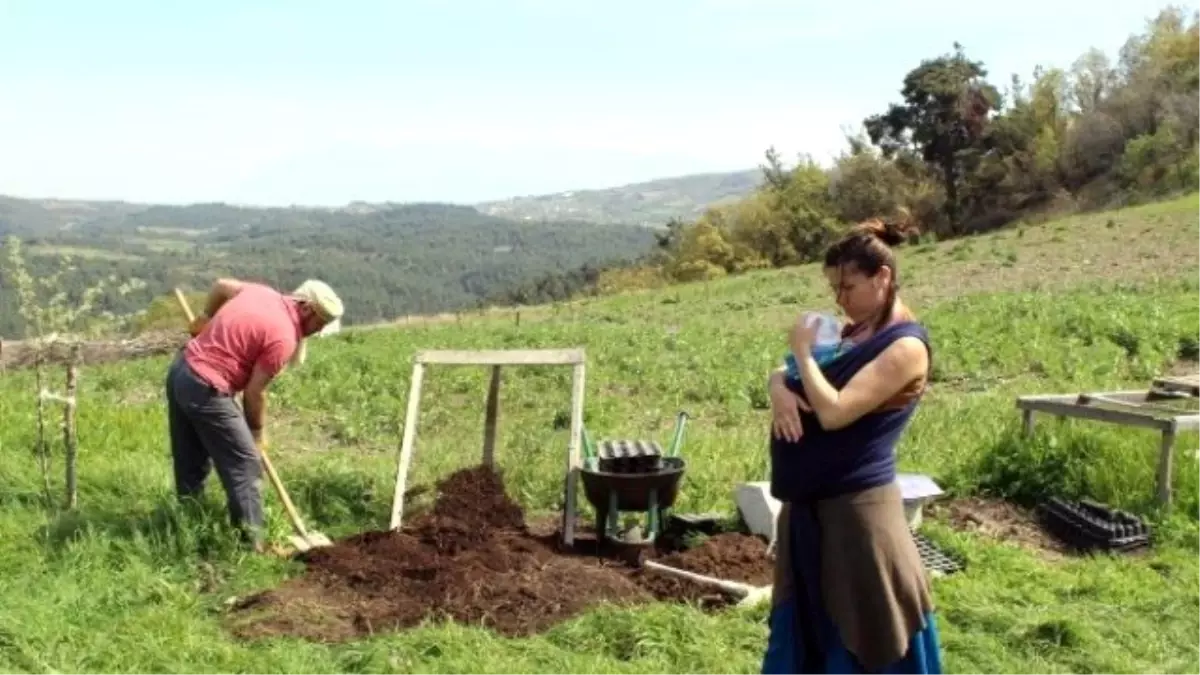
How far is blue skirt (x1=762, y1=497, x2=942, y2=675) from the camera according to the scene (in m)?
3.49

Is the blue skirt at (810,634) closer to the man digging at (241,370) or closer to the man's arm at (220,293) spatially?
the man digging at (241,370)

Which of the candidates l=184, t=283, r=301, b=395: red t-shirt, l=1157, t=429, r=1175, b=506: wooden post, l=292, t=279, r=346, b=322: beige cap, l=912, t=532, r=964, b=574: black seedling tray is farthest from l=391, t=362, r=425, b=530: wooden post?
l=1157, t=429, r=1175, b=506: wooden post

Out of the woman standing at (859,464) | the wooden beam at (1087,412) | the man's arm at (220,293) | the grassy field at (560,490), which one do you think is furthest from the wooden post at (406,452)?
the wooden beam at (1087,412)

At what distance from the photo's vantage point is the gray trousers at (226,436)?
19.4 ft

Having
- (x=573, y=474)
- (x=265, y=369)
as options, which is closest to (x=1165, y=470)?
(x=573, y=474)

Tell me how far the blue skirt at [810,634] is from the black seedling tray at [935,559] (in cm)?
231

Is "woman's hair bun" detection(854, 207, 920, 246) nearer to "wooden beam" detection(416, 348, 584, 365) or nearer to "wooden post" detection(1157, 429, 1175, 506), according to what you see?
"wooden beam" detection(416, 348, 584, 365)

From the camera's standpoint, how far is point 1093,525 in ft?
20.9

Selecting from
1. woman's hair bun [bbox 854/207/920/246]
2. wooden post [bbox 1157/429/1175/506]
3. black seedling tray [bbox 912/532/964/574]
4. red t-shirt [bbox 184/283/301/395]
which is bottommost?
black seedling tray [bbox 912/532/964/574]

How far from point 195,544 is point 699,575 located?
2512 mm

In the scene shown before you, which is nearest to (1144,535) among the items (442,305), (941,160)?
(941,160)

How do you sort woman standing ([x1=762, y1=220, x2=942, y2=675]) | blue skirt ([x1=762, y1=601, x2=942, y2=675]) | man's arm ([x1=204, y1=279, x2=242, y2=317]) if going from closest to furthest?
woman standing ([x1=762, y1=220, x2=942, y2=675]), blue skirt ([x1=762, y1=601, x2=942, y2=675]), man's arm ([x1=204, y1=279, x2=242, y2=317])

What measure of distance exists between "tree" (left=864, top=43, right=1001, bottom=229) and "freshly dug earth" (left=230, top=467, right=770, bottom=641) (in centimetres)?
4189

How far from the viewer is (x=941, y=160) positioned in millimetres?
47938
